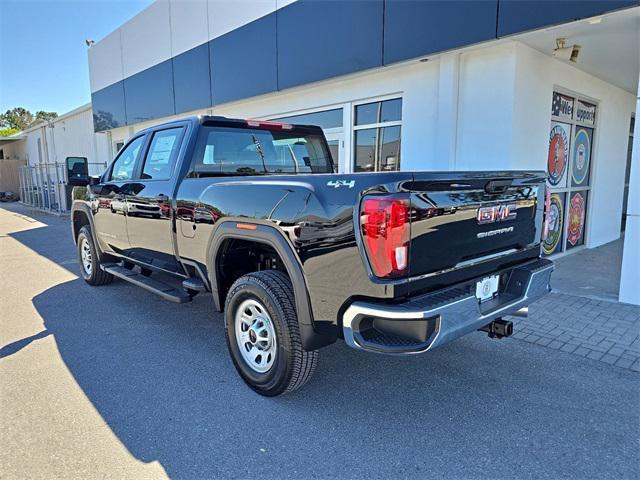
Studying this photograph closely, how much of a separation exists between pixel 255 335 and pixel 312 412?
681 millimetres

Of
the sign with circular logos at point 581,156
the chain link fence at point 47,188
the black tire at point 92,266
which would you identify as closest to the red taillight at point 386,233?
the black tire at point 92,266

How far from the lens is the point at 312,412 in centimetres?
302

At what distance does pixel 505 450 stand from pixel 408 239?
1410mm

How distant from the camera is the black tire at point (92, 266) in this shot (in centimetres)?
600

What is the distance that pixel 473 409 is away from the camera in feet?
9.99

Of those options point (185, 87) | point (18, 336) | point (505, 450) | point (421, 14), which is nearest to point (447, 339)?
point (505, 450)

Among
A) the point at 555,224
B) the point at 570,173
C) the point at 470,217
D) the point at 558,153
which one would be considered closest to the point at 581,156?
the point at 570,173

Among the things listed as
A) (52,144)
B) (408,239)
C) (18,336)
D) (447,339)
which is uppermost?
(52,144)

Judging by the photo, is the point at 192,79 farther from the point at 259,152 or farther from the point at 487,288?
the point at 487,288

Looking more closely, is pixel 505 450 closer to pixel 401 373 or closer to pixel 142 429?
pixel 401 373

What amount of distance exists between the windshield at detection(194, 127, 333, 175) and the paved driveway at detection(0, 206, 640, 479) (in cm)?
172

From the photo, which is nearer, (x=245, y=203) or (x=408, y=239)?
(x=408, y=239)

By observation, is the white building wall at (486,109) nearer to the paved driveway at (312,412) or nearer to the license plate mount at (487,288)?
the paved driveway at (312,412)

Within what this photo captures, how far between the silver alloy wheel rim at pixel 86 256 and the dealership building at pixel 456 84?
4.60 meters
